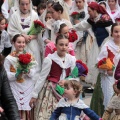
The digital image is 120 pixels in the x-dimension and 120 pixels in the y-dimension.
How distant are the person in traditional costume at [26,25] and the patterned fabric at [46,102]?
95.7 inches

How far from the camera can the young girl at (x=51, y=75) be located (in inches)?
302

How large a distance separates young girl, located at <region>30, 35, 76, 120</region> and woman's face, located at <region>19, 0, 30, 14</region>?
268 centimetres

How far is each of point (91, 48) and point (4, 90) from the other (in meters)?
6.37

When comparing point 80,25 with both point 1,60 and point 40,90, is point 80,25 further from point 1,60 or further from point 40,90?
point 1,60

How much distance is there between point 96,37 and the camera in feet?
34.8

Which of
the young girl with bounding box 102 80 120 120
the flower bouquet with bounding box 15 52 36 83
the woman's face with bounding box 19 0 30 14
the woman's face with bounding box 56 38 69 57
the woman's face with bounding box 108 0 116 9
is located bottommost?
the young girl with bounding box 102 80 120 120

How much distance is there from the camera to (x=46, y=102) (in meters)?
7.84

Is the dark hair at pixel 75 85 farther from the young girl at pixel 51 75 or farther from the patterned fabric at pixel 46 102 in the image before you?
the patterned fabric at pixel 46 102

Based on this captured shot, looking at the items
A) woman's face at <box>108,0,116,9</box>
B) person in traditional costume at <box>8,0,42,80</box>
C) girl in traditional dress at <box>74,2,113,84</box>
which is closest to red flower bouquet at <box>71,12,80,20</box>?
woman's face at <box>108,0,116,9</box>

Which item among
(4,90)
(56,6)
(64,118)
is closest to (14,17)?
(56,6)

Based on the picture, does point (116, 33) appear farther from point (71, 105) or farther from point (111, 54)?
point (71, 105)

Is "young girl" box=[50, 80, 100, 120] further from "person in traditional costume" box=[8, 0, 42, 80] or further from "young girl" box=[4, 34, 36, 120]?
"person in traditional costume" box=[8, 0, 42, 80]

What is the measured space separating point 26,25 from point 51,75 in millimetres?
2774

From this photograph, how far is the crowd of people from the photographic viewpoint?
21.6 ft
